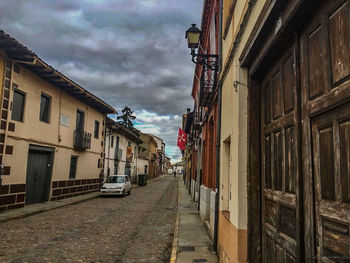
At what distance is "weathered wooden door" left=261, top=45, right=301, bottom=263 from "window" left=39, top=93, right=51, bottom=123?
1280 centimetres

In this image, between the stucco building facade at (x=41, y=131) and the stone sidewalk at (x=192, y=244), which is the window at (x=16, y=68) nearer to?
the stucco building facade at (x=41, y=131)

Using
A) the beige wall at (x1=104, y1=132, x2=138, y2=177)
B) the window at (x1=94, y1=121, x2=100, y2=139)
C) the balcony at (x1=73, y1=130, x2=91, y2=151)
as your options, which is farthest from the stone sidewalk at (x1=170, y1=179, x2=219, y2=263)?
the beige wall at (x1=104, y1=132, x2=138, y2=177)

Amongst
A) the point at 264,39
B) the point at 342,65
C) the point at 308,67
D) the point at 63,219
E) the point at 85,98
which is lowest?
the point at 63,219

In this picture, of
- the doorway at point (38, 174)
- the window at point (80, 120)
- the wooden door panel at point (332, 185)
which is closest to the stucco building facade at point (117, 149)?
the window at point (80, 120)

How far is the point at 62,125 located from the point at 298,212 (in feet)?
49.9

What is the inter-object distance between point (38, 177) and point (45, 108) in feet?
11.5

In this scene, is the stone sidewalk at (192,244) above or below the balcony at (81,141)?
below

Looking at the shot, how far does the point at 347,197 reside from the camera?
1.80 m

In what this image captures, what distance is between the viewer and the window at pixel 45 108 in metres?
13.8

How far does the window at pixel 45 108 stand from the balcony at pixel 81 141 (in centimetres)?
291

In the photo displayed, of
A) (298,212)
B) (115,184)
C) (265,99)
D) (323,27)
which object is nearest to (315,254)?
(298,212)

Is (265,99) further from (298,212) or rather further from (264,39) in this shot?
(298,212)

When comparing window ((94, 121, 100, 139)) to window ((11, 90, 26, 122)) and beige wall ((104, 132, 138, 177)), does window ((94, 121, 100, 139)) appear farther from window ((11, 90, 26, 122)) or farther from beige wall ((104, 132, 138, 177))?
window ((11, 90, 26, 122))

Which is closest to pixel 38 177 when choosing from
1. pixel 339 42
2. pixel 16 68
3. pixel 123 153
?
pixel 16 68
